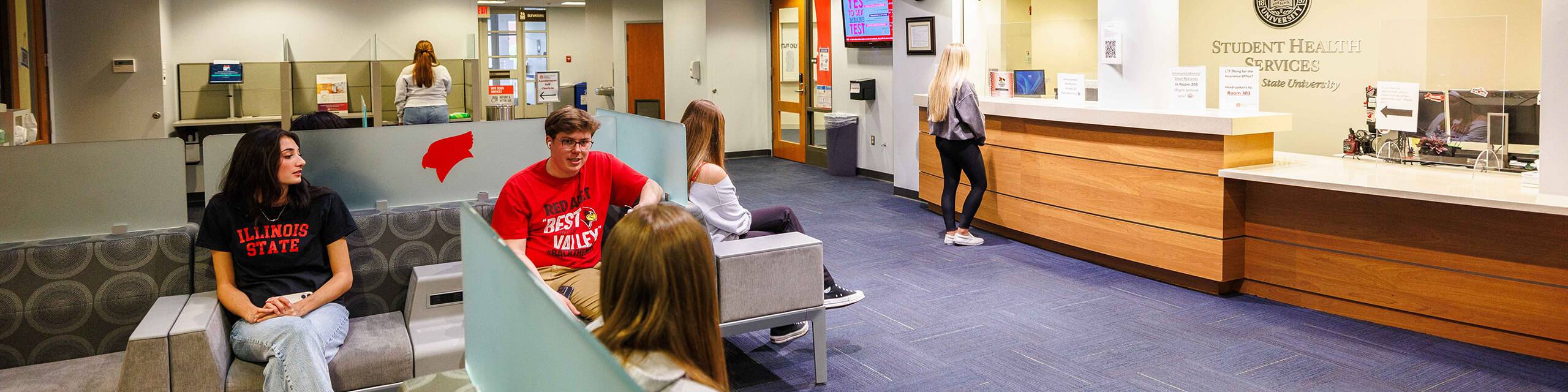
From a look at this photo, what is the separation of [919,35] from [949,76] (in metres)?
1.96

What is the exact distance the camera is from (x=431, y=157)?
13.3 feet

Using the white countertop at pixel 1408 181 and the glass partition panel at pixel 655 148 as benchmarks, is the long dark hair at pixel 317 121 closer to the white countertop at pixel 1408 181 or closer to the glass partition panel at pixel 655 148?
the glass partition panel at pixel 655 148

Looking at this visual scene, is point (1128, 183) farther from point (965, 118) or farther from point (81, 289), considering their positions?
point (81, 289)

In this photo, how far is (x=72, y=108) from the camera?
313 inches

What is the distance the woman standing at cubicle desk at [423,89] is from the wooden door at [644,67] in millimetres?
5547

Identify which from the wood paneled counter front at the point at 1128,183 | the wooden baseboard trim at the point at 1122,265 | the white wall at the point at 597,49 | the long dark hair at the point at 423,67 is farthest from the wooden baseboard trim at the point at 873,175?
the white wall at the point at 597,49

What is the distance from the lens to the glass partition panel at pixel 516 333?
3.49ft

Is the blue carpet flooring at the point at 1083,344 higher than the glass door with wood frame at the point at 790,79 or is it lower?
lower

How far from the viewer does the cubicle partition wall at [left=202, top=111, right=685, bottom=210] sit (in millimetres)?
3840

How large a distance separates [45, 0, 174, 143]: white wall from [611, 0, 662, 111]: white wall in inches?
243

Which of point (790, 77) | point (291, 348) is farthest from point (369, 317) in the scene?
point (790, 77)

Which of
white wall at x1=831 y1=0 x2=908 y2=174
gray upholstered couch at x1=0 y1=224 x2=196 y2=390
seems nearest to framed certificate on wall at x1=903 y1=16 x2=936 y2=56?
white wall at x1=831 y1=0 x2=908 y2=174

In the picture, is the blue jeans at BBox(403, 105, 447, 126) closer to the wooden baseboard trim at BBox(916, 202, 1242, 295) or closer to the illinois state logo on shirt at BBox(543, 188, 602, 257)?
the wooden baseboard trim at BBox(916, 202, 1242, 295)

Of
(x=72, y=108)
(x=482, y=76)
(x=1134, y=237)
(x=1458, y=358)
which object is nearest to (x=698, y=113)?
(x=1134, y=237)
